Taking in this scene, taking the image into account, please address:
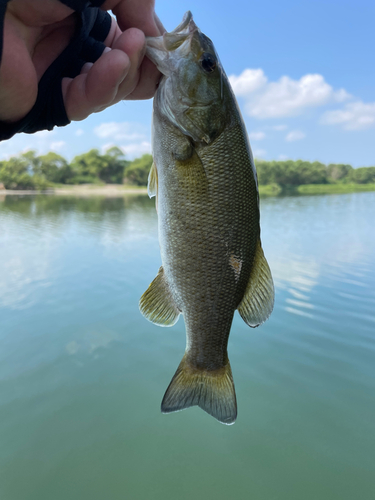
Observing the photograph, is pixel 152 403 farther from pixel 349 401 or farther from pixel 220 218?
pixel 220 218

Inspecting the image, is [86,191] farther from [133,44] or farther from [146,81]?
[133,44]

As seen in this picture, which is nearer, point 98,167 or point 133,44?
point 133,44

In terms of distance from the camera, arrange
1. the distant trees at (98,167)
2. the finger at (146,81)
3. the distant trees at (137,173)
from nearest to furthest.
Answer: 1. the finger at (146,81)
2. the distant trees at (137,173)
3. the distant trees at (98,167)

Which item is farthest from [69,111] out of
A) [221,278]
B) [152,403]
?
[152,403]

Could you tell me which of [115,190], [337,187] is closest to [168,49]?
[115,190]

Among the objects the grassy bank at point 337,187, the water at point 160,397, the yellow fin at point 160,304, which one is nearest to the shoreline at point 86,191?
the grassy bank at point 337,187

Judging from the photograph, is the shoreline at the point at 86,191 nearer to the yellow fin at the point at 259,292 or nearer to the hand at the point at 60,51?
the hand at the point at 60,51

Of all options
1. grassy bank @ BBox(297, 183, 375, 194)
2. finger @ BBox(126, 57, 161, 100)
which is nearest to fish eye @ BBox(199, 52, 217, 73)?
finger @ BBox(126, 57, 161, 100)

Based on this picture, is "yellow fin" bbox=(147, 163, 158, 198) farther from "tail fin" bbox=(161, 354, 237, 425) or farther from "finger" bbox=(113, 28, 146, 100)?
"tail fin" bbox=(161, 354, 237, 425)
